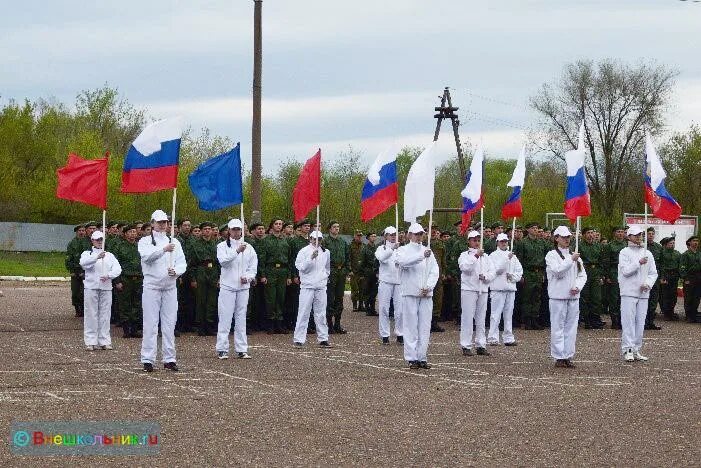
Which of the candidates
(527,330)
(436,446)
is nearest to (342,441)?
(436,446)

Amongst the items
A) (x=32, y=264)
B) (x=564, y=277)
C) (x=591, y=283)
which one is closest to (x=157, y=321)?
(x=564, y=277)

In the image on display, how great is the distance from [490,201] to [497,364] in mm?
53970

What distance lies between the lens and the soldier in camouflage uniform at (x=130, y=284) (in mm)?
23188

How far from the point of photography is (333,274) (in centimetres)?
2511

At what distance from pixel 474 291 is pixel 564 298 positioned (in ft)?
8.56

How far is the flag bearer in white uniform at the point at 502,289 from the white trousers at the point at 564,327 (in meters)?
3.29

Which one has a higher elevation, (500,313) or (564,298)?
(564,298)

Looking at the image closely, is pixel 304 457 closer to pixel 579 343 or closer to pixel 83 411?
pixel 83 411

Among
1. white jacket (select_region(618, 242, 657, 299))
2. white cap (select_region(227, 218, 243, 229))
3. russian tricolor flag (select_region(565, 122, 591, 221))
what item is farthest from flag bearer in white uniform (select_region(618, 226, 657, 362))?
white cap (select_region(227, 218, 243, 229))

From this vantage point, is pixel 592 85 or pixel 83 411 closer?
pixel 83 411

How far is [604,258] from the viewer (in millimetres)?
27781

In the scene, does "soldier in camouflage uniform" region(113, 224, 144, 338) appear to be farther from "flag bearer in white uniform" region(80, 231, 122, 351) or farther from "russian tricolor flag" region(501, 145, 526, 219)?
"russian tricolor flag" region(501, 145, 526, 219)

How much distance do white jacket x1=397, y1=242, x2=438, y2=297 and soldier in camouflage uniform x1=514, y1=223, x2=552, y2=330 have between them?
8601mm

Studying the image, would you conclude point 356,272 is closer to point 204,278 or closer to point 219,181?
point 204,278
